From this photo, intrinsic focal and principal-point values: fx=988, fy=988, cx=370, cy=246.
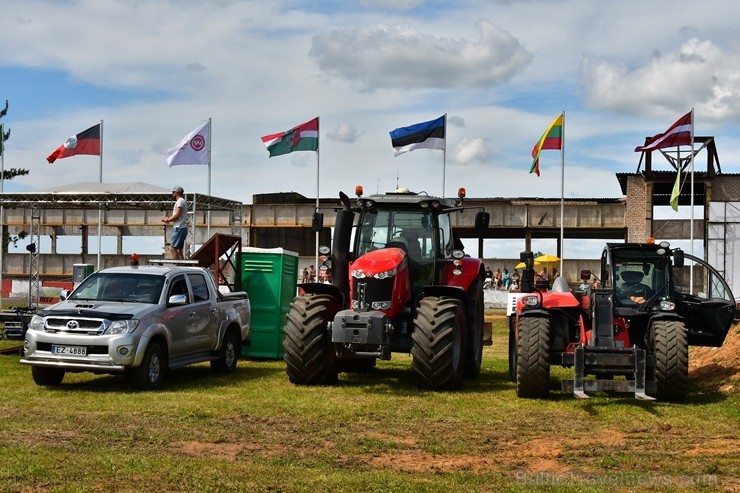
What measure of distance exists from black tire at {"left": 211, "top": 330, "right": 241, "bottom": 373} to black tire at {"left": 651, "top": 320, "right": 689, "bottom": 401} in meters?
7.29

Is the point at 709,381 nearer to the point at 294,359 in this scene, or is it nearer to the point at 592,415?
the point at 592,415

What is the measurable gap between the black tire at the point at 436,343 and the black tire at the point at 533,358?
978 mm

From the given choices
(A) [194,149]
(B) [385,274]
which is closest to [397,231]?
(B) [385,274]

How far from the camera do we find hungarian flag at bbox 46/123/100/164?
1273 inches

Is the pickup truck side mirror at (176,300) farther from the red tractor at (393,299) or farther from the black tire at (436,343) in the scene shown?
the black tire at (436,343)

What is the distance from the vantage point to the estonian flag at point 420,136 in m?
32.8

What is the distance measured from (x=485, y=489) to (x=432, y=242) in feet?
25.3

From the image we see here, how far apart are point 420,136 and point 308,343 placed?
67.3ft

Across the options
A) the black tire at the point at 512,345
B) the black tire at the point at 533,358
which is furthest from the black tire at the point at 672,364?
the black tire at the point at 512,345

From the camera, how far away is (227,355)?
16734 millimetres

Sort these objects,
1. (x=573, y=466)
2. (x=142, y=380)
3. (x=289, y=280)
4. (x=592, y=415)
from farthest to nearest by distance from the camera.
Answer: (x=289, y=280)
(x=142, y=380)
(x=592, y=415)
(x=573, y=466)

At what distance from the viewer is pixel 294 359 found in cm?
1379

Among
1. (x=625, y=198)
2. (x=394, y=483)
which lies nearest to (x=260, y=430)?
(x=394, y=483)

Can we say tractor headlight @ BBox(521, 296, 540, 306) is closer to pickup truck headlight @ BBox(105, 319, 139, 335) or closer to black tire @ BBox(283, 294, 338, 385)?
black tire @ BBox(283, 294, 338, 385)
